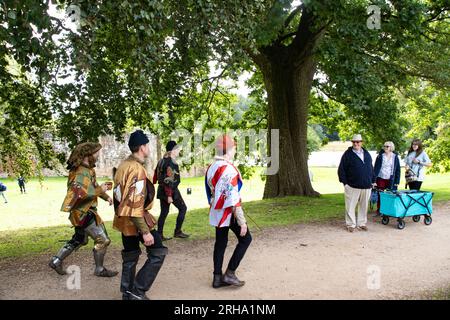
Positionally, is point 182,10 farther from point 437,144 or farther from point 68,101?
point 437,144

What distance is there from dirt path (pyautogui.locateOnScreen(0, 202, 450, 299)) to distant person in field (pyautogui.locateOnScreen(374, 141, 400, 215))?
1.70 meters

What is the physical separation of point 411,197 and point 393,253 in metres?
2.15

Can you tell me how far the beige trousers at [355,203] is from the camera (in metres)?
8.57

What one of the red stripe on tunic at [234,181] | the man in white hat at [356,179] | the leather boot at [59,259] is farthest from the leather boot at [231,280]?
the man in white hat at [356,179]

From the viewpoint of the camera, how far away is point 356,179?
8477mm

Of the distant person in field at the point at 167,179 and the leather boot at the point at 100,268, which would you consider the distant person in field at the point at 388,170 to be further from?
the leather boot at the point at 100,268

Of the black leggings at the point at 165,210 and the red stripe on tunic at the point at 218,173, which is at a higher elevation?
the red stripe on tunic at the point at 218,173

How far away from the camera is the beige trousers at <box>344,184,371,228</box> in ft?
28.1

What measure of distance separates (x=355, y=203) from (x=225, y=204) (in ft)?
14.6

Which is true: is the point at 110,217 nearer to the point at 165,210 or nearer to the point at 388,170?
the point at 165,210

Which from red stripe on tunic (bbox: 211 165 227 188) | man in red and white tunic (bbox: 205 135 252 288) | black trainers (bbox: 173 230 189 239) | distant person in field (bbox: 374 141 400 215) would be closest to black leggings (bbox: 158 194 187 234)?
black trainers (bbox: 173 230 189 239)

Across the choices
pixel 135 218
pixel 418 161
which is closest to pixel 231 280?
pixel 135 218

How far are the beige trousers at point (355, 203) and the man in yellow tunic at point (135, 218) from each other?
505cm
